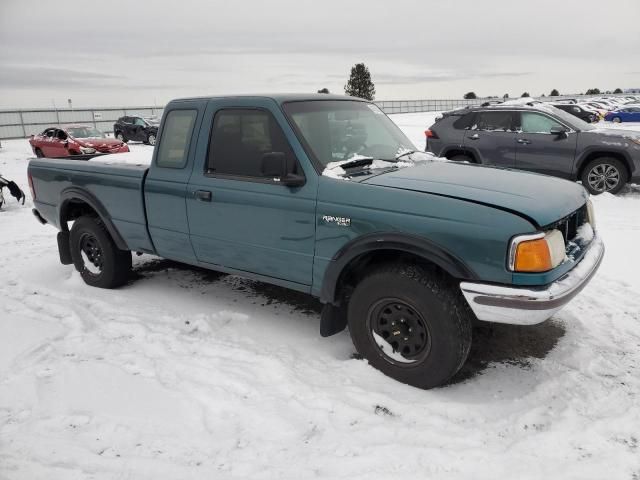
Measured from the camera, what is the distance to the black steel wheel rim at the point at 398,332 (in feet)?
11.2

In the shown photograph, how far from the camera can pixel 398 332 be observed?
352 centimetres

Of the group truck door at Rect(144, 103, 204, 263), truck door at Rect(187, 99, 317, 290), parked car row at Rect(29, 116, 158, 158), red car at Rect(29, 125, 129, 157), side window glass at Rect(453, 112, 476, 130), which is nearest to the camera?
truck door at Rect(187, 99, 317, 290)

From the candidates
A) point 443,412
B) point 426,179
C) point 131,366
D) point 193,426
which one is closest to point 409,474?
point 443,412

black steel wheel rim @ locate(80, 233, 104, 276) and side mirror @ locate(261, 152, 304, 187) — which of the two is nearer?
side mirror @ locate(261, 152, 304, 187)

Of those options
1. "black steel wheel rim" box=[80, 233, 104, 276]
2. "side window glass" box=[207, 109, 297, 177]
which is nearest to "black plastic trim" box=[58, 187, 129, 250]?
"black steel wheel rim" box=[80, 233, 104, 276]

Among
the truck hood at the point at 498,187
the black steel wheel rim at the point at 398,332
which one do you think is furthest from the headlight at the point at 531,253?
the black steel wheel rim at the point at 398,332

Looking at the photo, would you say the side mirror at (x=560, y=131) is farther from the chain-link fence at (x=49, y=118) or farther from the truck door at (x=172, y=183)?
the chain-link fence at (x=49, y=118)

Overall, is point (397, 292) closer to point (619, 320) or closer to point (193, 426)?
point (193, 426)

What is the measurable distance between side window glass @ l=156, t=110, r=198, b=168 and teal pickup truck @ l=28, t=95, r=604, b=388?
0.05ft

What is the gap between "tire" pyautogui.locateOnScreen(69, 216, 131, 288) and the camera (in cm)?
539

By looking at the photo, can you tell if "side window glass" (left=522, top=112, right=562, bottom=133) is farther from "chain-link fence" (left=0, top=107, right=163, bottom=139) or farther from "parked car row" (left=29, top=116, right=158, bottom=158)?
"chain-link fence" (left=0, top=107, right=163, bottom=139)

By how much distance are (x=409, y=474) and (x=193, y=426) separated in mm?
1345

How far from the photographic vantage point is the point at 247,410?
3260 millimetres

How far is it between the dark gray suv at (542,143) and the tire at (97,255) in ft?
25.0
